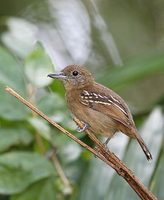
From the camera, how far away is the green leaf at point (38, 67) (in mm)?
3797

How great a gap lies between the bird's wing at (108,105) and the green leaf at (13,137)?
40 centimetres

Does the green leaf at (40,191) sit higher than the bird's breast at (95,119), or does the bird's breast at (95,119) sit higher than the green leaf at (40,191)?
the bird's breast at (95,119)

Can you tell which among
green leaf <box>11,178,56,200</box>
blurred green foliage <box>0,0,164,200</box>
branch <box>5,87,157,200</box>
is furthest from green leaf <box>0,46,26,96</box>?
branch <box>5,87,157,200</box>

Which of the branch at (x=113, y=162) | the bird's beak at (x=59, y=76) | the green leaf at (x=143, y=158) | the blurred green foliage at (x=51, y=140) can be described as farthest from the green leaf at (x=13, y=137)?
the branch at (x=113, y=162)

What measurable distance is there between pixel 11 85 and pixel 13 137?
273mm

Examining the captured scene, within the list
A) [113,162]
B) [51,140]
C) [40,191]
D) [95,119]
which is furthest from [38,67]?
[113,162]

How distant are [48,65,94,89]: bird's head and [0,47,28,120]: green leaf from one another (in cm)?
20

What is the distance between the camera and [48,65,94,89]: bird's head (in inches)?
153

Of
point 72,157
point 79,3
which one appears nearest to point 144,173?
point 72,157

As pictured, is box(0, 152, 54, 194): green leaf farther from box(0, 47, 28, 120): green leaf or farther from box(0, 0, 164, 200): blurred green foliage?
box(0, 47, 28, 120): green leaf

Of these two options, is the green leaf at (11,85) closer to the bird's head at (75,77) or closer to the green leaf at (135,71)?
the bird's head at (75,77)

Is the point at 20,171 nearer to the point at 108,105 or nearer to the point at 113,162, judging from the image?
the point at 108,105

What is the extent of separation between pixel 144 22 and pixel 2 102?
3.46 metres

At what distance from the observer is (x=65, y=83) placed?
13.1ft
